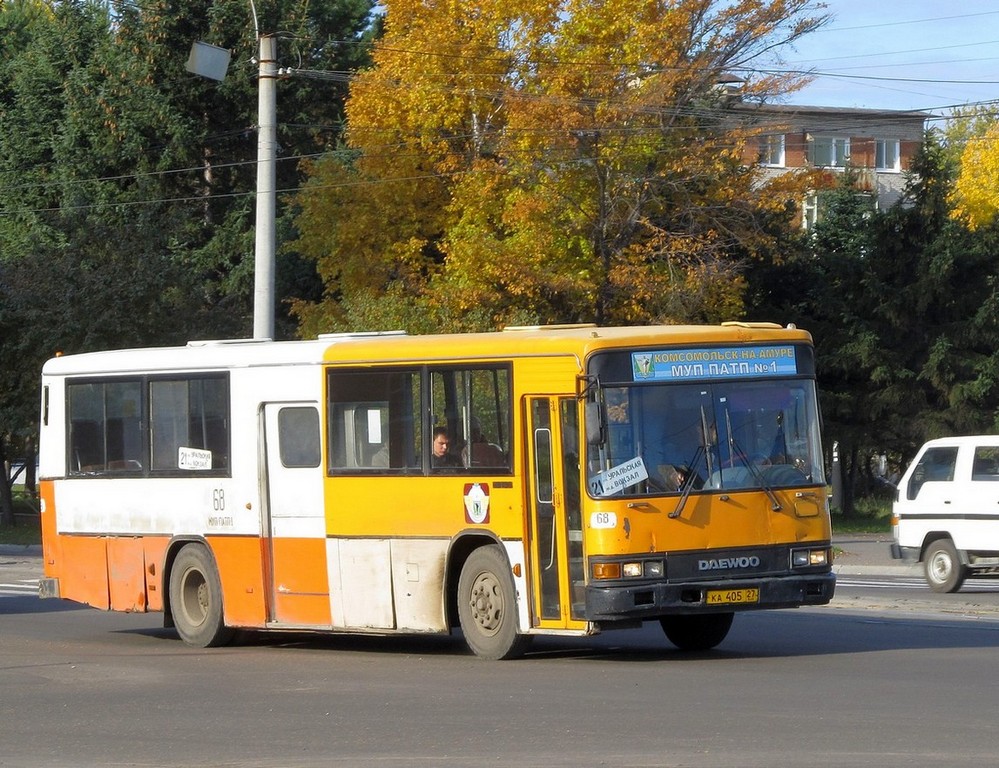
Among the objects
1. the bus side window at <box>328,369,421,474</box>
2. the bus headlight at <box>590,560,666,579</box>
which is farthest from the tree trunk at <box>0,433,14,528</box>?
the bus headlight at <box>590,560,666,579</box>

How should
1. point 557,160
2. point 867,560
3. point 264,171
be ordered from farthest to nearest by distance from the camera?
point 557,160 < point 867,560 < point 264,171

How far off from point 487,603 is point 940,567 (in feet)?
32.6

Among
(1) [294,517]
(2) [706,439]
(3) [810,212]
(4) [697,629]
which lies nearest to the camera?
(2) [706,439]

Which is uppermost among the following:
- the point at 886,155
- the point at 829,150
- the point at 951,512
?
the point at 886,155

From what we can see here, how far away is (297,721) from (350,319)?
75.4ft

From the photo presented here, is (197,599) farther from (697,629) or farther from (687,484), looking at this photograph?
(687,484)

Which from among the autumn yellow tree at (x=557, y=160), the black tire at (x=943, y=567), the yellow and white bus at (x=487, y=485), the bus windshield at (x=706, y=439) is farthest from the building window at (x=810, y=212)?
the bus windshield at (x=706, y=439)

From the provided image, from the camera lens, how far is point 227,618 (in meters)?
16.4

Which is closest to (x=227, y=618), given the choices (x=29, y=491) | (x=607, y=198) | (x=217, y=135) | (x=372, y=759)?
(x=372, y=759)

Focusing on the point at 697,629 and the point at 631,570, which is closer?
the point at 631,570

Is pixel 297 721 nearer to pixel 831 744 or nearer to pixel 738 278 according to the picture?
pixel 831 744

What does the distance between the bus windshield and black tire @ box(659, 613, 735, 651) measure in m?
1.59

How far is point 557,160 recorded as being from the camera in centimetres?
3691

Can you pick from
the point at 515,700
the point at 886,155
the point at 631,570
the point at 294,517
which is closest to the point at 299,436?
the point at 294,517
